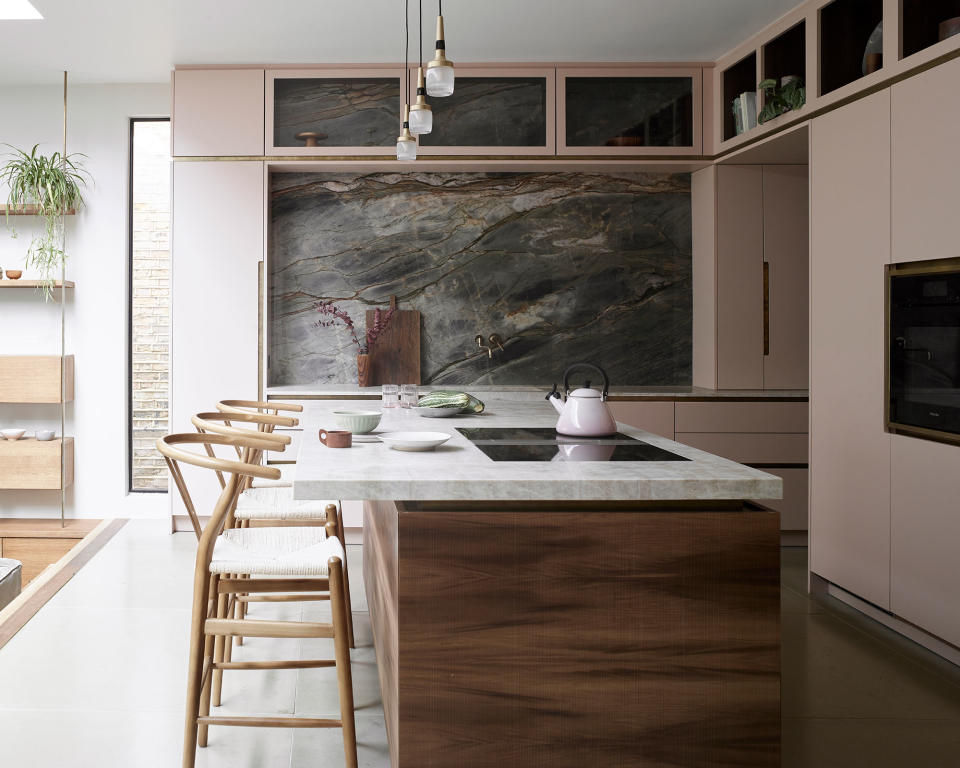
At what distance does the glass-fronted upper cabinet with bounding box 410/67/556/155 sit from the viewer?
460cm

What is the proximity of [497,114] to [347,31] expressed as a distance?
37.5 inches

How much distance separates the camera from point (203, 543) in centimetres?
191

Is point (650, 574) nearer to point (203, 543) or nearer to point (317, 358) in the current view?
point (203, 543)

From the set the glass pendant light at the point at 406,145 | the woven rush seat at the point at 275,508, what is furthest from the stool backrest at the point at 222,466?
the glass pendant light at the point at 406,145

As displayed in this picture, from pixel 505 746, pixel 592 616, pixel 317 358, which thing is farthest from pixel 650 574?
pixel 317 358

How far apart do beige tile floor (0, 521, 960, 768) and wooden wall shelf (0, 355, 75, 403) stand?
1.80m

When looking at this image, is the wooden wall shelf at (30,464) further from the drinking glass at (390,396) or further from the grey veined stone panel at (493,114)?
the grey veined stone panel at (493,114)

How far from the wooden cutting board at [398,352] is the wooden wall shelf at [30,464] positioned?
202cm

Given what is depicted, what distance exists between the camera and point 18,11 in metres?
3.97

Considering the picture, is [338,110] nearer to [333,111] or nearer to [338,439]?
[333,111]

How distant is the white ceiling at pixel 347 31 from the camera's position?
12.7 feet

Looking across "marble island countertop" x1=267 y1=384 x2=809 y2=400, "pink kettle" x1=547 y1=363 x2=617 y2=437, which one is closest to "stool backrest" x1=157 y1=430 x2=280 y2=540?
"pink kettle" x1=547 y1=363 x2=617 y2=437

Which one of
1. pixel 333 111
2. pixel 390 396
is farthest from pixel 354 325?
pixel 390 396

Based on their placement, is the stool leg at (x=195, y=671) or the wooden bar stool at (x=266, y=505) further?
the wooden bar stool at (x=266, y=505)
